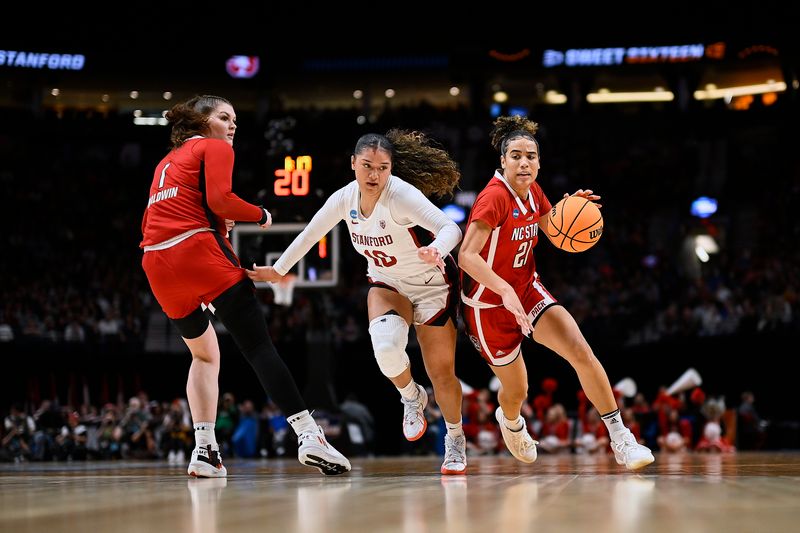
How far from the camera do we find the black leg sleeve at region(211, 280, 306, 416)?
15.2ft

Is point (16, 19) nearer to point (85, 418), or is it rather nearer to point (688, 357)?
point (85, 418)

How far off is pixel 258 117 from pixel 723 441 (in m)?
18.4

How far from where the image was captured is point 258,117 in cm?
2859

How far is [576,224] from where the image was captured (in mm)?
5387

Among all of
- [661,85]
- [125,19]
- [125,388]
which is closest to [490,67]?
[661,85]

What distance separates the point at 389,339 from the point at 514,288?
765 mm

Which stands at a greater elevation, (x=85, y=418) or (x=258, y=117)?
(x=258, y=117)

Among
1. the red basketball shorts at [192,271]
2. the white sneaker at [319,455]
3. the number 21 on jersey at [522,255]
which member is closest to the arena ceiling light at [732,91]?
the number 21 on jersey at [522,255]

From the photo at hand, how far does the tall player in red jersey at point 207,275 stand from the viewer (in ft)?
15.2

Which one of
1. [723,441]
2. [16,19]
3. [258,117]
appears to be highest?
[16,19]

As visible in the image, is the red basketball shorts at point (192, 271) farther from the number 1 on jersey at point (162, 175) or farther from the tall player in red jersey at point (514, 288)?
the tall player in red jersey at point (514, 288)

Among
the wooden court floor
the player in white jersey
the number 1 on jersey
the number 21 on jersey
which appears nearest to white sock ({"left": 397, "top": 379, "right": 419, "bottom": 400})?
the player in white jersey

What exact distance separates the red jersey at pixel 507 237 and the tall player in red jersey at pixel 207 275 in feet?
4.12

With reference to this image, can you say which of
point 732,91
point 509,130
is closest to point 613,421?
point 509,130
